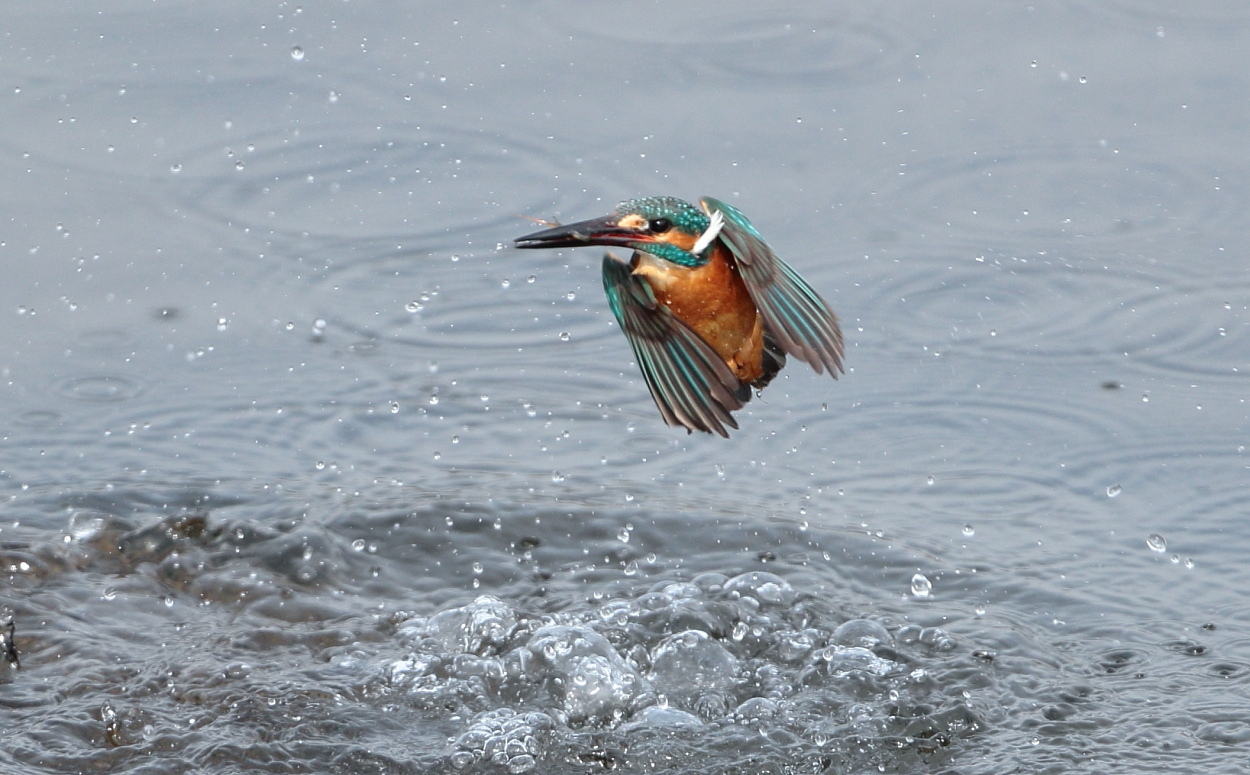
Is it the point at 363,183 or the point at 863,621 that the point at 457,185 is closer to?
the point at 363,183

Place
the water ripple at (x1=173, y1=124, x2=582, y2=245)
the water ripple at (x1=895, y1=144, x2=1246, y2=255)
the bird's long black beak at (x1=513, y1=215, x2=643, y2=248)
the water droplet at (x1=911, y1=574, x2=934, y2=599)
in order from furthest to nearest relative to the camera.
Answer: the water ripple at (x1=173, y1=124, x2=582, y2=245)
the water ripple at (x1=895, y1=144, x2=1246, y2=255)
the water droplet at (x1=911, y1=574, x2=934, y2=599)
the bird's long black beak at (x1=513, y1=215, x2=643, y2=248)

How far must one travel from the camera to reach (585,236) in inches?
130

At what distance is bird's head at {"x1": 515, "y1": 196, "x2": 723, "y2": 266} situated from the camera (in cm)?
337

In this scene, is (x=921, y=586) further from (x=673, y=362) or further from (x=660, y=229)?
(x=660, y=229)

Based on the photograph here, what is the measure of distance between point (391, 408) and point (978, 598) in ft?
5.99

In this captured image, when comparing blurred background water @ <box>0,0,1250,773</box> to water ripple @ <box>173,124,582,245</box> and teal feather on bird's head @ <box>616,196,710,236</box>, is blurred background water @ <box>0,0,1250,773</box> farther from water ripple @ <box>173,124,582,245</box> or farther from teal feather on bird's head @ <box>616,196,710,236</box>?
teal feather on bird's head @ <box>616,196,710,236</box>

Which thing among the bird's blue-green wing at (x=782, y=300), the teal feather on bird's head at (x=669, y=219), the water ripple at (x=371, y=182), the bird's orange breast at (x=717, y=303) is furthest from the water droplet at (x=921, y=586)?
the water ripple at (x=371, y=182)

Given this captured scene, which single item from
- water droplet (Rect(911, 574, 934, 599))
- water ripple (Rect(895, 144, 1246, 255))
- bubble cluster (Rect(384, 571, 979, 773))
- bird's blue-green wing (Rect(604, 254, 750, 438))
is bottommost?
water droplet (Rect(911, 574, 934, 599))

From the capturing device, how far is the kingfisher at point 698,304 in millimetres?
3344

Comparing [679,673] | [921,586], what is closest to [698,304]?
[679,673]

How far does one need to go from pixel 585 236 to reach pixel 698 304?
0.30 m

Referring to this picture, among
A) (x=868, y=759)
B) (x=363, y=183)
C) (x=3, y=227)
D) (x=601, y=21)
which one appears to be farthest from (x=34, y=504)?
(x=601, y=21)

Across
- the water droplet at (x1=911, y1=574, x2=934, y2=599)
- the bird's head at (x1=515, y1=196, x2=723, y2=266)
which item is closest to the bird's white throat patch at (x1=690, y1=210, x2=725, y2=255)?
the bird's head at (x1=515, y1=196, x2=723, y2=266)

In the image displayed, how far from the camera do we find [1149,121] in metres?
6.21
